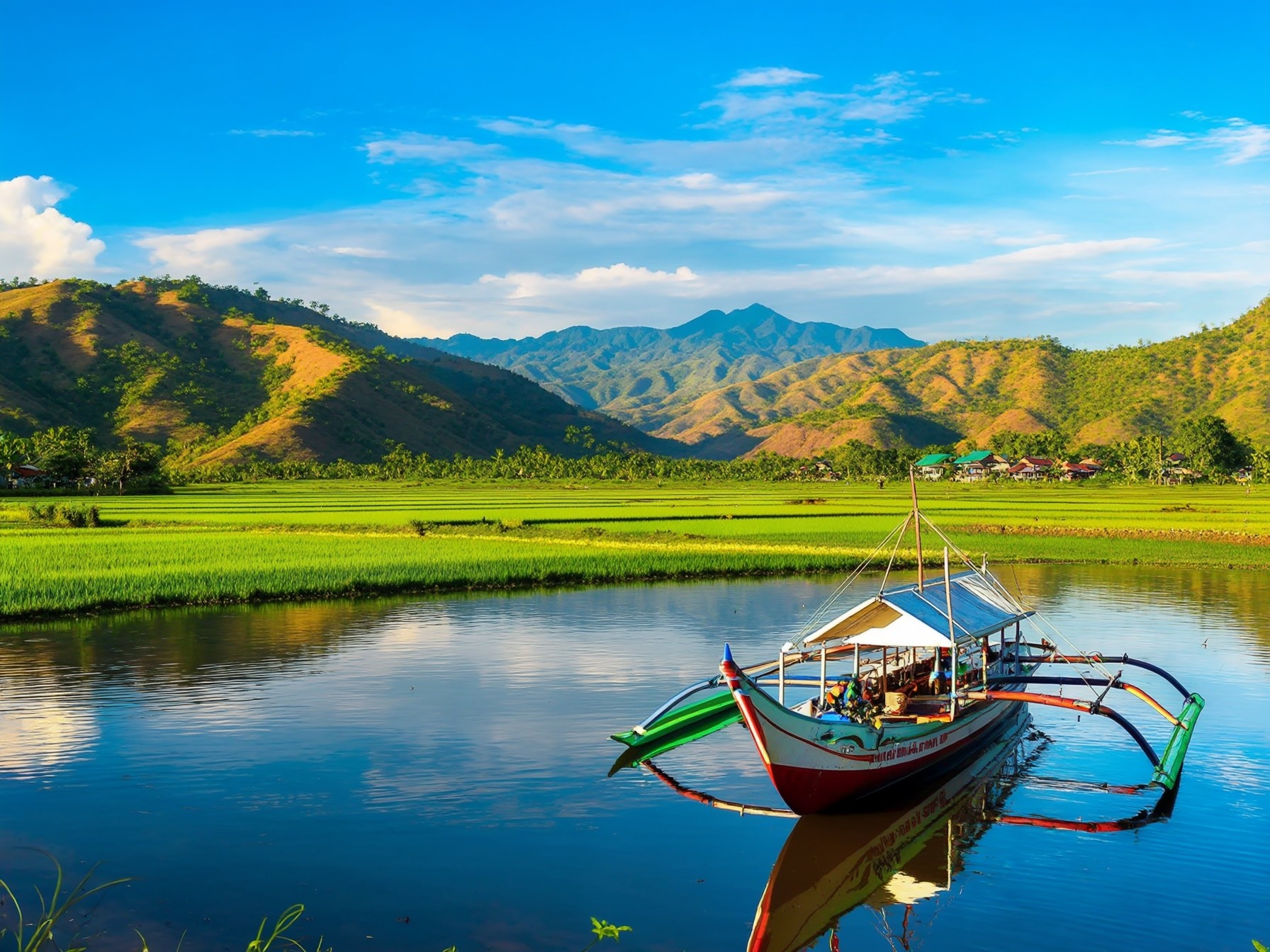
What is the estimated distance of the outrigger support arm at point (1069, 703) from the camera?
722 inches

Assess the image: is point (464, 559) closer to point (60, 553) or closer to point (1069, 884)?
point (60, 553)

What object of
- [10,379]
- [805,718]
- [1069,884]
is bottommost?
[1069,884]

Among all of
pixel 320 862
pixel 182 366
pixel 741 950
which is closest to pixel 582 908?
pixel 741 950

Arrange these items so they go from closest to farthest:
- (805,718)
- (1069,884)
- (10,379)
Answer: (1069,884), (805,718), (10,379)

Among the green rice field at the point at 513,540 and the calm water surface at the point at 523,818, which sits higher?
the green rice field at the point at 513,540

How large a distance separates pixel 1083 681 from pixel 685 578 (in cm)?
2457

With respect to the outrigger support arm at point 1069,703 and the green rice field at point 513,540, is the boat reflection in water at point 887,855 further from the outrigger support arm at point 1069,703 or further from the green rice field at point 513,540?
the green rice field at point 513,540

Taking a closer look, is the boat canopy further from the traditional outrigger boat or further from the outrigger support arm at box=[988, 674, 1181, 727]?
the outrigger support arm at box=[988, 674, 1181, 727]

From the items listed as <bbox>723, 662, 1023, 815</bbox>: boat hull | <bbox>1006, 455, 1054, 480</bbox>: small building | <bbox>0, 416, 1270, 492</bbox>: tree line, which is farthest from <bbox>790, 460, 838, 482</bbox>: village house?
<bbox>723, 662, 1023, 815</bbox>: boat hull

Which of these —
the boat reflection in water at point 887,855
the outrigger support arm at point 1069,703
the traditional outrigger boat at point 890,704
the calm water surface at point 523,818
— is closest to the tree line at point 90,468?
the calm water surface at point 523,818

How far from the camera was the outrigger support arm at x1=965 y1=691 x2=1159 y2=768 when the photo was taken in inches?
722

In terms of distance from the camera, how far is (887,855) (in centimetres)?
1580

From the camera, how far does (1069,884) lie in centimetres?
1448

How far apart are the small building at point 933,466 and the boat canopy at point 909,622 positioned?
141 m
